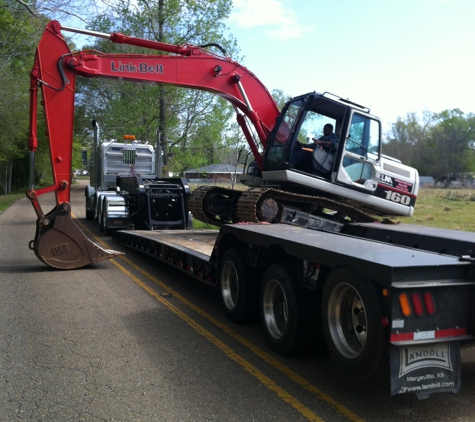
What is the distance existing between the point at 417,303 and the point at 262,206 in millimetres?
Answer: 6563

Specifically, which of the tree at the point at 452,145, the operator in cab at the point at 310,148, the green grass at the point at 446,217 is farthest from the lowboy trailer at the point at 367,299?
the tree at the point at 452,145

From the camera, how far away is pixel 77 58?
10.5 metres

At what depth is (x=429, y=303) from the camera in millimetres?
3924

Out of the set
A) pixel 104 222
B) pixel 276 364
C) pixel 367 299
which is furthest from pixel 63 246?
pixel 367 299

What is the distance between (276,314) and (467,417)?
2.17 meters

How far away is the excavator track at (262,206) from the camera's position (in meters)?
10.4

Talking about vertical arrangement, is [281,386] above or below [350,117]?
below

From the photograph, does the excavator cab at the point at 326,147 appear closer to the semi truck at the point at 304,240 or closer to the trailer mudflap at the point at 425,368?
the semi truck at the point at 304,240

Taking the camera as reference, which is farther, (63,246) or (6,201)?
(6,201)

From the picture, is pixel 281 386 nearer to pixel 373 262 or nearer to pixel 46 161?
pixel 373 262

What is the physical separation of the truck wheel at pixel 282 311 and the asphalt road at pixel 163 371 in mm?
181

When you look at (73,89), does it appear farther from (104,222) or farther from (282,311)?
(282,311)

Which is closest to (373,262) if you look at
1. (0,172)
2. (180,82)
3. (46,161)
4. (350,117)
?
(350,117)

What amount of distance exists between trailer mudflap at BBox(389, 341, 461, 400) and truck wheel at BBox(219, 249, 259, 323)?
2.61 metres
